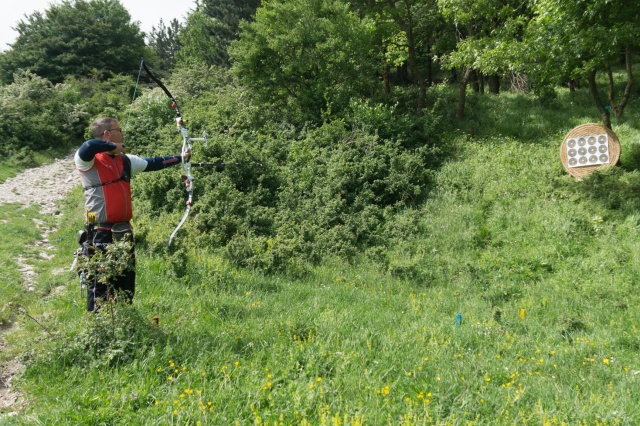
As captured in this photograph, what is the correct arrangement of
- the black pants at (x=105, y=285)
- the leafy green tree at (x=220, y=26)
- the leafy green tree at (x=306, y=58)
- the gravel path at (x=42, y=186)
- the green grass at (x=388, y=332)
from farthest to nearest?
1. the leafy green tree at (x=220, y=26)
2. the leafy green tree at (x=306, y=58)
3. the gravel path at (x=42, y=186)
4. the black pants at (x=105, y=285)
5. the green grass at (x=388, y=332)

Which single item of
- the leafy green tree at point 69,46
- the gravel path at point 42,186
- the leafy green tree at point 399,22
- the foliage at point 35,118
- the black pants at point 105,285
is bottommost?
the black pants at point 105,285

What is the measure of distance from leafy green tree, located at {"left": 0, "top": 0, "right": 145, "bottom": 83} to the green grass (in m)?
22.8

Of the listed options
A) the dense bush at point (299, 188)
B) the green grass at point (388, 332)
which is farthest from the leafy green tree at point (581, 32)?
the dense bush at point (299, 188)

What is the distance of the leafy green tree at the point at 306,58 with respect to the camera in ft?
44.9

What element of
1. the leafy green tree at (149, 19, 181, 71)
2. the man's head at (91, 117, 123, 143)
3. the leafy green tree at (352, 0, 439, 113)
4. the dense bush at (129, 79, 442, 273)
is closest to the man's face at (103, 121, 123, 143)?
the man's head at (91, 117, 123, 143)

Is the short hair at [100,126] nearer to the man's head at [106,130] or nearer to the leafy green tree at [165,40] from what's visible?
the man's head at [106,130]

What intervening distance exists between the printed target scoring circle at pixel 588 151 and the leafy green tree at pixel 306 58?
6659 mm

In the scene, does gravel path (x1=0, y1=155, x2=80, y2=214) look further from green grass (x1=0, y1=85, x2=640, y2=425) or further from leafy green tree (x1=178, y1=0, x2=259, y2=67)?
leafy green tree (x1=178, y1=0, x2=259, y2=67)

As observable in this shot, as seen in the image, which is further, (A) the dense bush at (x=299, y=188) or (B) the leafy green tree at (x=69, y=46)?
(B) the leafy green tree at (x=69, y=46)

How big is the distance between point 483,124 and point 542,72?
144 inches

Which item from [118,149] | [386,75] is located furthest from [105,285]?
[386,75]

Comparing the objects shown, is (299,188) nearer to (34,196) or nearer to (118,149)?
(118,149)

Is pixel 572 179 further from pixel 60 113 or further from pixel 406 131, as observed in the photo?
pixel 60 113

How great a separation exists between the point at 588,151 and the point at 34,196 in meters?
14.7
